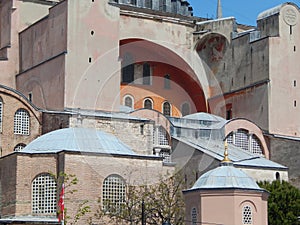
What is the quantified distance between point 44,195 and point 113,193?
2807mm

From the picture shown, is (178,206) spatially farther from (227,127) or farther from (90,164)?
(227,127)

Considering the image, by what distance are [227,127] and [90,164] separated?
32.8 ft

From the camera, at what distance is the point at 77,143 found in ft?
116

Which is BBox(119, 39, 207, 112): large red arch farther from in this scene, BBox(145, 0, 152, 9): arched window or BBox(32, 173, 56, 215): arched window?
BBox(32, 173, 56, 215): arched window

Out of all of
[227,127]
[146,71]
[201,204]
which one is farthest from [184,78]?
[201,204]

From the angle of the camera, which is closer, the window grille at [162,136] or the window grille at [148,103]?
the window grille at [162,136]

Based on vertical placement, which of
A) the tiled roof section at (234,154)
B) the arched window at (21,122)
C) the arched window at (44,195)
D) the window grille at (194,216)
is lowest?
the window grille at (194,216)

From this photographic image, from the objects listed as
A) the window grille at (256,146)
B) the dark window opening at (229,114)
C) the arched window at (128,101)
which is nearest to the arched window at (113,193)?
the window grille at (256,146)

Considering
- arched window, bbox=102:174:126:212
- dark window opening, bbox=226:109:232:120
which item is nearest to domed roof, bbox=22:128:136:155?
arched window, bbox=102:174:126:212

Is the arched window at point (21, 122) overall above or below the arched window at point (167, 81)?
below

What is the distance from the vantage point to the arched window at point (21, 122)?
39.0 metres

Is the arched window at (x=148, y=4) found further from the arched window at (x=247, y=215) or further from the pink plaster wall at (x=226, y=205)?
the arched window at (x=247, y=215)

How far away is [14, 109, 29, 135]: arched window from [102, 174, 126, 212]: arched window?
5880mm

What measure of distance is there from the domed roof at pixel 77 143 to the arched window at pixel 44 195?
1.22 m
